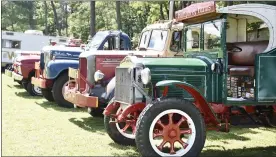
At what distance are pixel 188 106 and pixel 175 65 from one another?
0.75 m

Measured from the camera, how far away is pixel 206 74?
20.3ft

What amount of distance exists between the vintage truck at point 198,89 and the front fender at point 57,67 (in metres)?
4.47

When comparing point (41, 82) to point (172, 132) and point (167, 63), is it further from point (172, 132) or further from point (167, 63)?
point (172, 132)

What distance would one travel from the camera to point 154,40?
994 centimetres

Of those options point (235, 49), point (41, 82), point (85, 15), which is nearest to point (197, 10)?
point (235, 49)

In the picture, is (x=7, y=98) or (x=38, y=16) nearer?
(x=7, y=98)

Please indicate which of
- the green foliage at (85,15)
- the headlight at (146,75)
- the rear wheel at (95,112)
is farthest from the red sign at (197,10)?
the green foliage at (85,15)

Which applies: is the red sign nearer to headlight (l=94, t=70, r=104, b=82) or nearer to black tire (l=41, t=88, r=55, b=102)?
headlight (l=94, t=70, r=104, b=82)

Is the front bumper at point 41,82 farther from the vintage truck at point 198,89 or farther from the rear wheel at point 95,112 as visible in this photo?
the vintage truck at point 198,89

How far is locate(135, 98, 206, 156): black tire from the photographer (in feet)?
17.5

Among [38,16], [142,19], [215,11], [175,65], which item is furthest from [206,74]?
[38,16]

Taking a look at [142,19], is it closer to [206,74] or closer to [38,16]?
[38,16]

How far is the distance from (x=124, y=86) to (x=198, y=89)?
110cm

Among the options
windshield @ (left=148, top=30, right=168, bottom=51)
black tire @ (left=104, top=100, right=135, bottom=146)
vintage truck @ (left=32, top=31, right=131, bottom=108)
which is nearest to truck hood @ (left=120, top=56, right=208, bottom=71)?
black tire @ (left=104, top=100, right=135, bottom=146)
